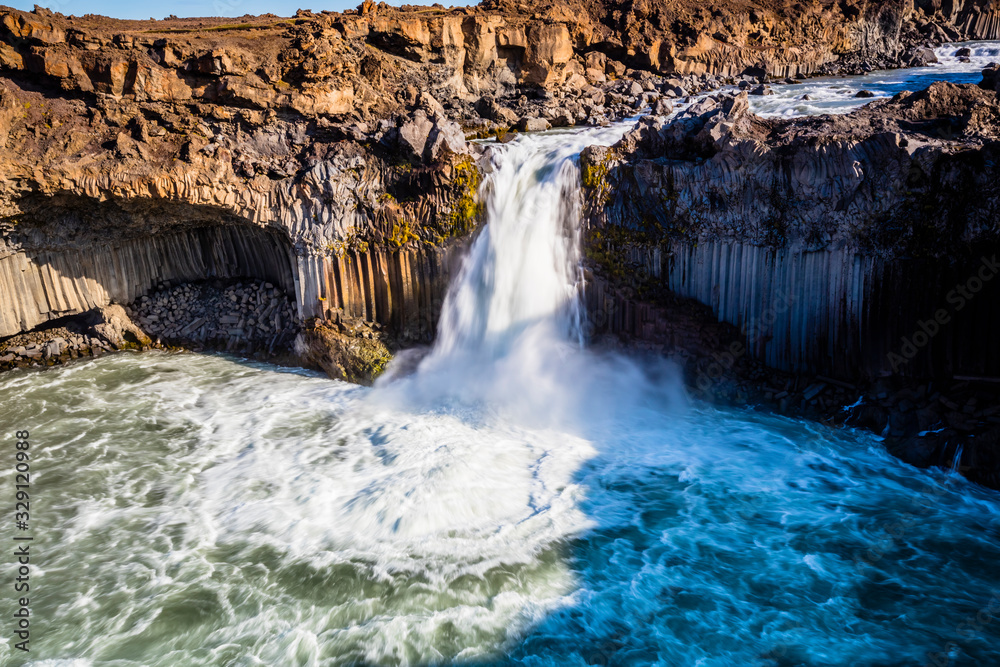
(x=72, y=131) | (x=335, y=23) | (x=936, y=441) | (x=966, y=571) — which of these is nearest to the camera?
(x=966, y=571)

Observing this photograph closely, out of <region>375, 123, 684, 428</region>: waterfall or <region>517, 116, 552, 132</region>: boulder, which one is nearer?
<region>375, 123, 684, 428</region>: waterfall

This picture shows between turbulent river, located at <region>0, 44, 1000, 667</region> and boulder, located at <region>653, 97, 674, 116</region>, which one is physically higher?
boulder, located at <region>653, 97, 674, 116</region>

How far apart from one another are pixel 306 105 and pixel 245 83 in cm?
134

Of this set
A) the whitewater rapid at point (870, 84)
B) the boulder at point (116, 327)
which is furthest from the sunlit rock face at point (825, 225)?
the boulder at point (116, 327)

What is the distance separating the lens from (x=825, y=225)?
1066cm

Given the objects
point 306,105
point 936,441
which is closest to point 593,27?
point 306,105

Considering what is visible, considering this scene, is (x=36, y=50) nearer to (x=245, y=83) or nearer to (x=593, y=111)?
(x=245, y=83)

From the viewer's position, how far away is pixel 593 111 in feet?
62.2

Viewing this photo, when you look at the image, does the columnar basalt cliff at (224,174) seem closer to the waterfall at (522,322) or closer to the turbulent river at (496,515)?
the waterfall at (522,322)

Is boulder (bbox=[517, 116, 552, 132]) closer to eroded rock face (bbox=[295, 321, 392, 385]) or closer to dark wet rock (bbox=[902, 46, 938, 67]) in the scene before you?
eroded rock face (bbox=[295, 321, 392, 385])

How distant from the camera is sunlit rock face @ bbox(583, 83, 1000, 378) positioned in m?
9.58

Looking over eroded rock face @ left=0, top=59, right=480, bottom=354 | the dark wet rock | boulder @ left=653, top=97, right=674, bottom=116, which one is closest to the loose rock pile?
eroded rock face @ left=0, top=59, right=480, bottom=354

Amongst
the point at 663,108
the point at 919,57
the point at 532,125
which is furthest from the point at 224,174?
the point at 919,57

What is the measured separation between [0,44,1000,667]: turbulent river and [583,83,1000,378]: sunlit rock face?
1.33 m
